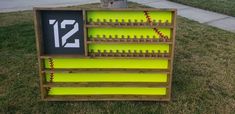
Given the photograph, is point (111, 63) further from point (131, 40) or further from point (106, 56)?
point (131, 40)

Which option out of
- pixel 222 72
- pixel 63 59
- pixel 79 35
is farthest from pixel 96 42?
pixel 222 72

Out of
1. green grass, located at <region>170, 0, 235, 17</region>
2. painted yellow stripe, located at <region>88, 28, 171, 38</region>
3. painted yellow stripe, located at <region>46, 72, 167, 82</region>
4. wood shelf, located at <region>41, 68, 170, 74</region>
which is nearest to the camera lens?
painted yellow stripe, located at <region>88, 28, 171, 38</region>

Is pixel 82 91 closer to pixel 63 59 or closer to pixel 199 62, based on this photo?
pixel 63 59

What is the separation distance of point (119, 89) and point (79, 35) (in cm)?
88

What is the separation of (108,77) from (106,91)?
0.19m

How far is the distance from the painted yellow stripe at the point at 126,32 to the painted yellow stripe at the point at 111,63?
0.34 meters

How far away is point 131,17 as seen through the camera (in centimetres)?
374

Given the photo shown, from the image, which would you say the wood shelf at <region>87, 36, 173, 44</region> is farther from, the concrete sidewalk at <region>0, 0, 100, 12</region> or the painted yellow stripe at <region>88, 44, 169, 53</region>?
the concrete sidewalk at <region>0, 0, 100, 12</region>

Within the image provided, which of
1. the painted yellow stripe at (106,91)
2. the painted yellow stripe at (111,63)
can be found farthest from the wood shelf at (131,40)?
the painted yellow stripe at (106,91)

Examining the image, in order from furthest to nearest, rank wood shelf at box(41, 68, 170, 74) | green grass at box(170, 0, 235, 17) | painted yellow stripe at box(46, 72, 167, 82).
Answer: green grass at box(170, 0, 235, 17) < painted yellow stripe at box(46, 72, 167, 82) < wood shelf at box(41, 68, 170, 74)

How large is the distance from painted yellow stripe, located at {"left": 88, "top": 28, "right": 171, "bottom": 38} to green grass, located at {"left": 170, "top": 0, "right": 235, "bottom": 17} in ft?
19.1

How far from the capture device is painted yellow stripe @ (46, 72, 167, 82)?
4077 mm

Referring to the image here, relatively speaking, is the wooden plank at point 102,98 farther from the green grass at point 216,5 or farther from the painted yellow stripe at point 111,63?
the green grass at point 216,5

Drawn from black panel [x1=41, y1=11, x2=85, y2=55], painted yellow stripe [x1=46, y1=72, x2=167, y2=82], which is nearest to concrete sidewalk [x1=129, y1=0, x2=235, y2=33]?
painted yellow stripe [x1=46, y1=72, x2=167, y2=82]
